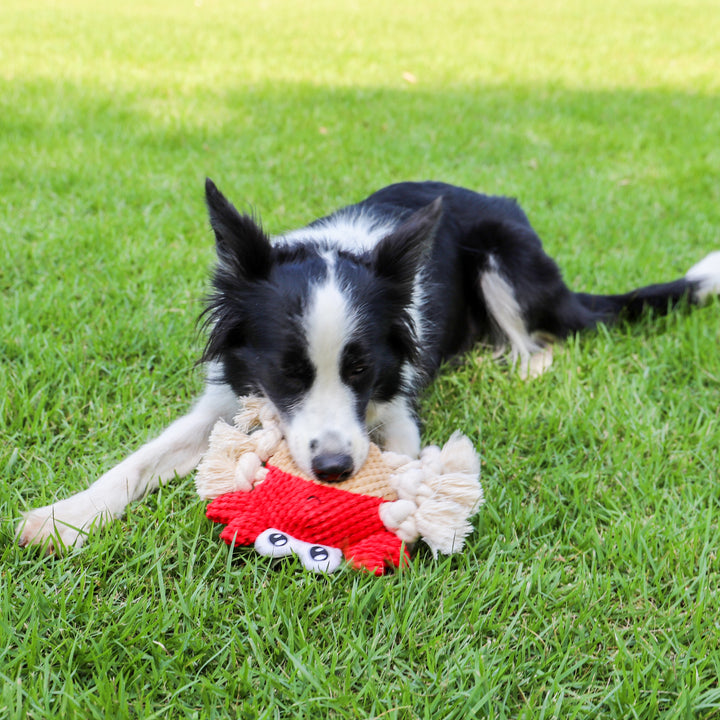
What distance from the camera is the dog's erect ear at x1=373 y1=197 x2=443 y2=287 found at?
2.63m

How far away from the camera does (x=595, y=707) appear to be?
1.75 meters

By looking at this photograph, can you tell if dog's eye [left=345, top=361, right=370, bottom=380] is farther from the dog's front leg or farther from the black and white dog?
the dog's front leg

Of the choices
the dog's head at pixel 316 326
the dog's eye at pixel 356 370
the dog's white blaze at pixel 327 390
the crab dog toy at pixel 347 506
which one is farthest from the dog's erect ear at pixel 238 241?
the crab dog toy at pixel 347 506

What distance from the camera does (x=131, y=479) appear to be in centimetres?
240

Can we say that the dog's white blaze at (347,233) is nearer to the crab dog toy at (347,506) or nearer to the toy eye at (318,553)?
the crab dog toy at (347,506)

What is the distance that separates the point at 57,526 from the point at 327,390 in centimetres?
96

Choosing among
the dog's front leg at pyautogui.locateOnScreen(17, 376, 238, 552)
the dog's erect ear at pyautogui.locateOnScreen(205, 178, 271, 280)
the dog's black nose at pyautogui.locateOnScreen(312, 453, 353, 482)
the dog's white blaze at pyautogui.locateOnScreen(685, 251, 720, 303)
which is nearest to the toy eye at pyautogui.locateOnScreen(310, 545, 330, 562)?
the dog's black nose at pyautogui.locateOnScreen(312, 453, 353, 482)

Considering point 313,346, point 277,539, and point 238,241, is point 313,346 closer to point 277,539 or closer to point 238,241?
point 238,241

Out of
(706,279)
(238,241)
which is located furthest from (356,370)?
(706,279)

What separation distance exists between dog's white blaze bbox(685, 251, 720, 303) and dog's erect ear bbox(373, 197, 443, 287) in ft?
6.53

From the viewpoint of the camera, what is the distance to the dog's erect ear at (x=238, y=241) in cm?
243

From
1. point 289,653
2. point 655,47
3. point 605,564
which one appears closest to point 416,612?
point 289,653

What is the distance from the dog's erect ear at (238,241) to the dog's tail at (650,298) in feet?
6.41

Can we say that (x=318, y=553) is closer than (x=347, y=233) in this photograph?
Yes
